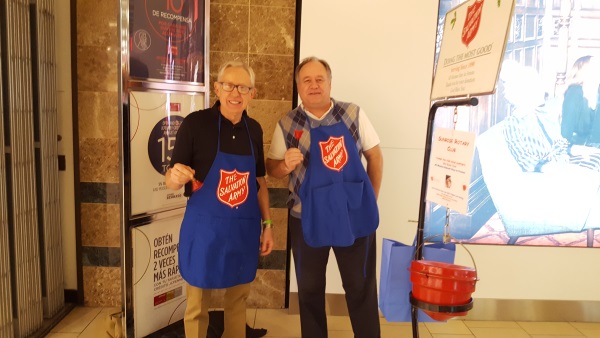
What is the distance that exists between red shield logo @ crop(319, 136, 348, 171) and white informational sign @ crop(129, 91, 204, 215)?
2.99 ft

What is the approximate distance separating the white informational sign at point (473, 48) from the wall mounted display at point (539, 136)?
1.17 metres

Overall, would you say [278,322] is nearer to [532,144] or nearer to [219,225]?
[219,225]

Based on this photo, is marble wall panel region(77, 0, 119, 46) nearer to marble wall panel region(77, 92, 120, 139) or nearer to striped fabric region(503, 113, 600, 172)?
marble wall panel region(77, 92, 120, 139)

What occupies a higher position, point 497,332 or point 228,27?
point 228,27

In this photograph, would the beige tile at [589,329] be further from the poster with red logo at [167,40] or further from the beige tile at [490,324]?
the poster with red logo at [167,40]

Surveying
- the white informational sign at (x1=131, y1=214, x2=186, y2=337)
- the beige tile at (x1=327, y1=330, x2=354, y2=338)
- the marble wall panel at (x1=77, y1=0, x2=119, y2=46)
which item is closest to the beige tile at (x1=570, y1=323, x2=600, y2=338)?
the beige tile at (x1=327, y1=330, x2=354, y2=338)

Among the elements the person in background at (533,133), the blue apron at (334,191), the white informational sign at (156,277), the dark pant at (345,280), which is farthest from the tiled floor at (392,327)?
the person in background at (533,133)

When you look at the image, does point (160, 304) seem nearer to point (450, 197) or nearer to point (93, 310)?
point (93, 310)

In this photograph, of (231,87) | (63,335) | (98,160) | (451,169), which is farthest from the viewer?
(98,160)

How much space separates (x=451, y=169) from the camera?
4.94ft

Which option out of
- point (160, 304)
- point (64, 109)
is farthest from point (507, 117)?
point (64, 109)

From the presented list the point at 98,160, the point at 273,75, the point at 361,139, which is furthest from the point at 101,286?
Answer: the point at 361,139

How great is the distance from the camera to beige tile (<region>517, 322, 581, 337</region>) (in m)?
2.85

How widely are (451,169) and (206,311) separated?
1.32 meters
